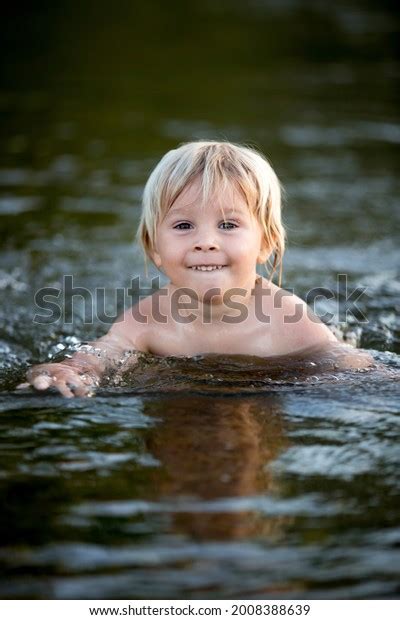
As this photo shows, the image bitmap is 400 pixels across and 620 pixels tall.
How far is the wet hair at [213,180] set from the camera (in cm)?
391

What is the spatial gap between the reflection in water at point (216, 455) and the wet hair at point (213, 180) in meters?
0.85

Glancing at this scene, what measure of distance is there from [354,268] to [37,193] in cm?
255

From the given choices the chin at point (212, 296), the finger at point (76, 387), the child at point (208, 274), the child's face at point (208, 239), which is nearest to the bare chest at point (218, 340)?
the child at point (208, 274)

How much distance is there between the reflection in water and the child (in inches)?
20.6

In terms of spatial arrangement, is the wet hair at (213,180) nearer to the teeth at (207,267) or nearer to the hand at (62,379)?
the teeth at (207,267)

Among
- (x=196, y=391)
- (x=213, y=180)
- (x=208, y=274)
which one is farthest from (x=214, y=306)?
(x=196, y=391)

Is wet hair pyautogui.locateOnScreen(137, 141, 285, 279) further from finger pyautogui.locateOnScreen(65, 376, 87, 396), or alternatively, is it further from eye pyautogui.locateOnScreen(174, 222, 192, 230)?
finger pyautogui.locateOnScreen(65, 376, 87, 396)

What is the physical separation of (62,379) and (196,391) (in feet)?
1.53

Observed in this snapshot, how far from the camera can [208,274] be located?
12.9 feet

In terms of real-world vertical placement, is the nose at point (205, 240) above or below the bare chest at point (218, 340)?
above

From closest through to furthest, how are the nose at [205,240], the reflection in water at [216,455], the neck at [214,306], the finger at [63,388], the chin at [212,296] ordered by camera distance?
the reflection in water at [216,455], the finger at [63,388], the nose at [205,240], the chin at [212,296], the neck at [214,306]

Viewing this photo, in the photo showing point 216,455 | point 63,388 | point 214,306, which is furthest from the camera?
point 214,306

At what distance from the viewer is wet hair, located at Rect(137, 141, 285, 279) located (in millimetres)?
3910

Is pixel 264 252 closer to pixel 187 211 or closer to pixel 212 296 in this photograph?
pixel 212 296
